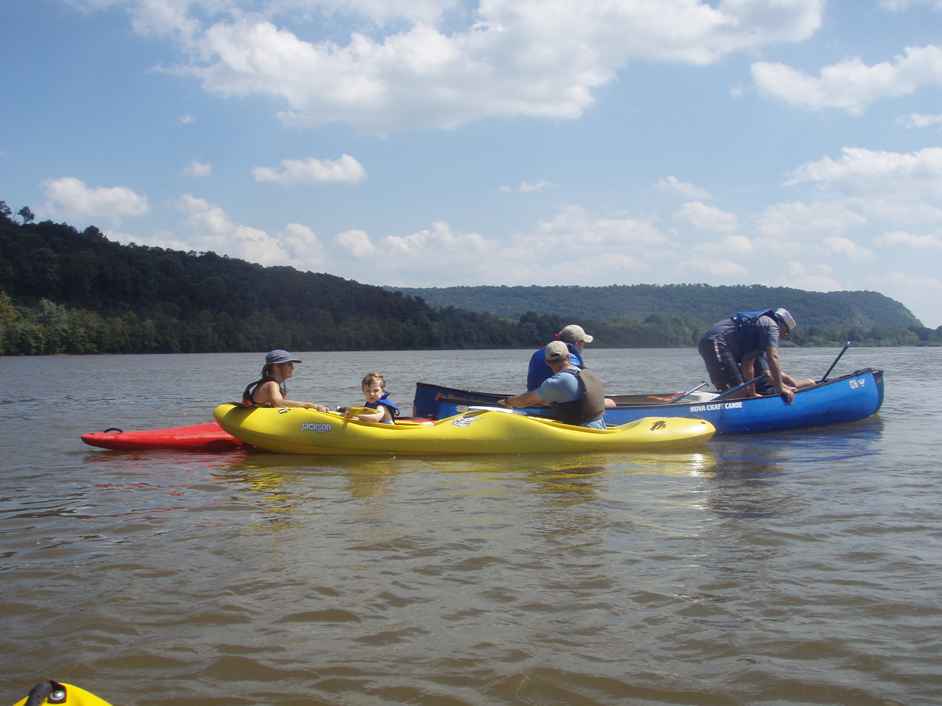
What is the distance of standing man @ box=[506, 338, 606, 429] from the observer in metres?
9.73

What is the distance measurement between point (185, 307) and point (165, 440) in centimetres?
8101

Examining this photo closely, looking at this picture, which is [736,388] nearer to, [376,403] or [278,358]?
[376,403]

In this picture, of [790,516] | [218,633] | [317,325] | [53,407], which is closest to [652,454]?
[790,516]

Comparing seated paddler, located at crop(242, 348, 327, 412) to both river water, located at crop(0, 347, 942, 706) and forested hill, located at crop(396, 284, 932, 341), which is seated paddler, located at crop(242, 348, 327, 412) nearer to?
river water, located at crop(0, 347, 942, 706)

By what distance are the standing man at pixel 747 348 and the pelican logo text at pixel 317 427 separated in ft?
18.1

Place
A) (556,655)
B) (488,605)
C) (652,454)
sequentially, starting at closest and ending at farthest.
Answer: (556,655) < (488,605) < (652,454)

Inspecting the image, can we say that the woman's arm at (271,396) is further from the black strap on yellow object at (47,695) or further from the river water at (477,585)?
the black strap on yellow object at (47,695)

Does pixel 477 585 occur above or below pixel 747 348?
below

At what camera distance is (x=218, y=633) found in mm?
4105

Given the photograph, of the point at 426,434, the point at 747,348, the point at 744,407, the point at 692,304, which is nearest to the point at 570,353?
the point at 426,434

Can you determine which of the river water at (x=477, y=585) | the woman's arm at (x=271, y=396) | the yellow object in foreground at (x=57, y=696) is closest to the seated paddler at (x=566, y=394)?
the river water at (x=477, y=585)

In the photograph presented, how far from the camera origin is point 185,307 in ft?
288

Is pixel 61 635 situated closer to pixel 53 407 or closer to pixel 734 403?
pixel 734 403

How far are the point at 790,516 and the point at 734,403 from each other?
5.56m
